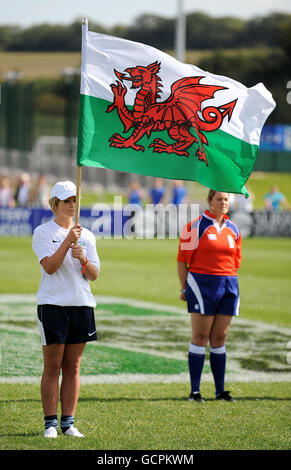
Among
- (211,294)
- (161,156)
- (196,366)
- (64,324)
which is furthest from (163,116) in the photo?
(196,366)

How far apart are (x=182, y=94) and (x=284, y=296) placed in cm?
940

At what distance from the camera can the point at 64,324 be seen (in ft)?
20.7

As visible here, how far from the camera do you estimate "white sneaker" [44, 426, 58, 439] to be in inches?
250

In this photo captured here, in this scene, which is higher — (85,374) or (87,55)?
(87,55)

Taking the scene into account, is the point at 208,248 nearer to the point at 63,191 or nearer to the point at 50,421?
the point at 63,191

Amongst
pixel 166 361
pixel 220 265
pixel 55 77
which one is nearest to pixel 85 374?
pixel 166 361

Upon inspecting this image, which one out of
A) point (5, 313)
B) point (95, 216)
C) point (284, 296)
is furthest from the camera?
point (95, 216)

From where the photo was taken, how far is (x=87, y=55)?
6.80m

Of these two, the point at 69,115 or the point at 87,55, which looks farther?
the point at 69,115

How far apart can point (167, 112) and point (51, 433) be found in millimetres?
2813

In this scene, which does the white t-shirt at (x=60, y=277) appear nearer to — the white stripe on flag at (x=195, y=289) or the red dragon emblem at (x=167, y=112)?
the red dragon emblem at (x=167, y=112)

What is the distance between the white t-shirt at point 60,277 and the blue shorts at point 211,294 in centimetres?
178

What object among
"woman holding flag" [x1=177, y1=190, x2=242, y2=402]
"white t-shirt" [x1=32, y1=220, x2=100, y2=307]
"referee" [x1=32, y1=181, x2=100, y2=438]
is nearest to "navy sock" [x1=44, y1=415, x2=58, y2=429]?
"referee" [x1=32, y1=181, x2=100, y2=438]

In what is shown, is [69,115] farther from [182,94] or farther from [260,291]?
[182,94]
